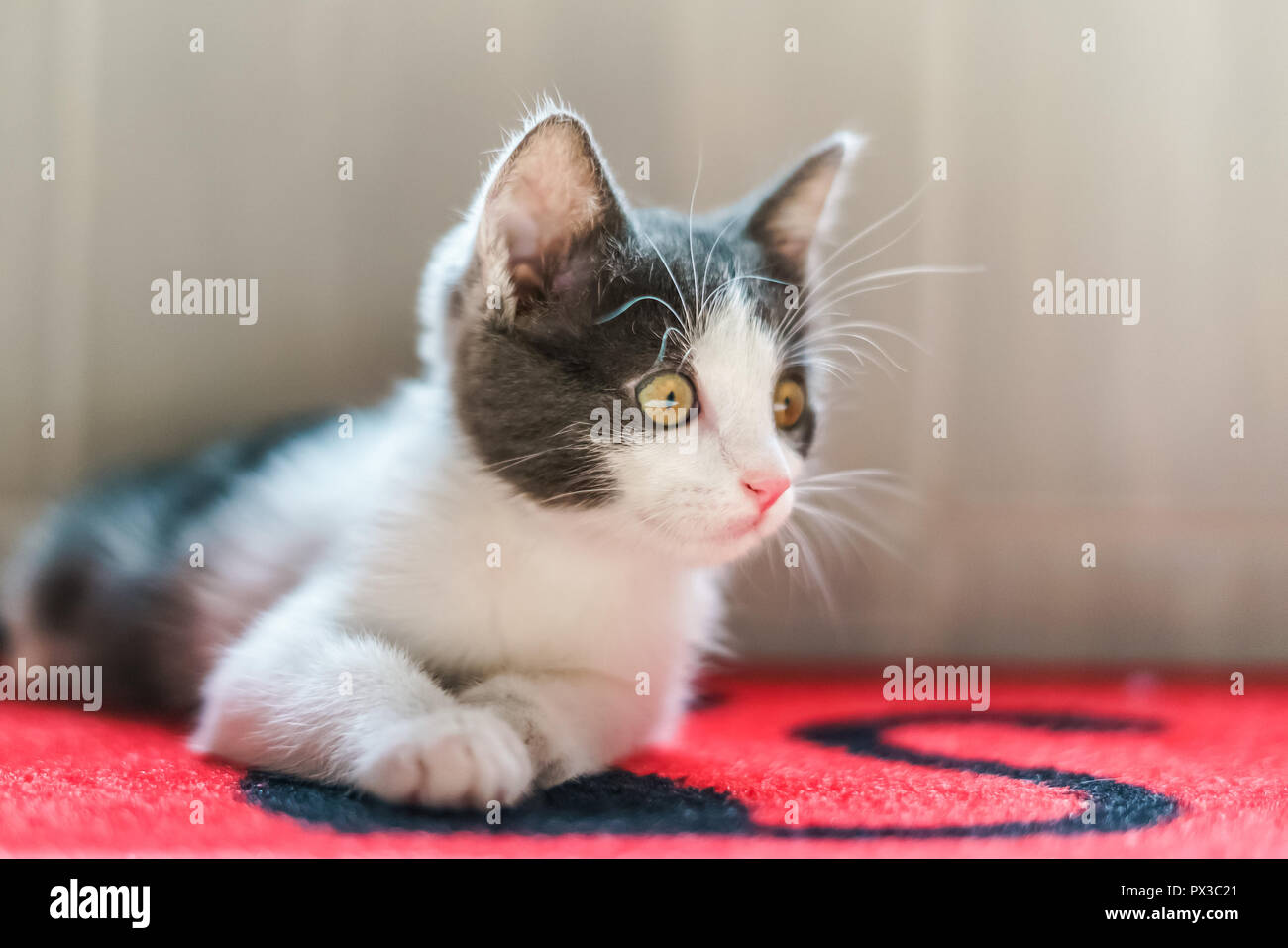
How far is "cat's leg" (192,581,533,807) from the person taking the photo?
90cm

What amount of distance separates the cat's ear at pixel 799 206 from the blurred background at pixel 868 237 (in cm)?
50

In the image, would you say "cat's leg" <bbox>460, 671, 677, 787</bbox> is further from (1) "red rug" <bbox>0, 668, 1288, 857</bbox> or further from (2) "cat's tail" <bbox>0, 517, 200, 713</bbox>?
(2) "cat's tail" <bbox>0, 517, 200, 713</bbox>

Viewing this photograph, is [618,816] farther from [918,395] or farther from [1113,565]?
[1113,565]

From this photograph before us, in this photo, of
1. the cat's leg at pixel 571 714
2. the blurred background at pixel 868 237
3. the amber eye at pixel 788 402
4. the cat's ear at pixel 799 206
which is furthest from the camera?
the blurred background at pixel 868 237

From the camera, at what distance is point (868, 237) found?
192 centimetres

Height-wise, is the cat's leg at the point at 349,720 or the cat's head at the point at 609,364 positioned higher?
the cat's head at the point at 609,364

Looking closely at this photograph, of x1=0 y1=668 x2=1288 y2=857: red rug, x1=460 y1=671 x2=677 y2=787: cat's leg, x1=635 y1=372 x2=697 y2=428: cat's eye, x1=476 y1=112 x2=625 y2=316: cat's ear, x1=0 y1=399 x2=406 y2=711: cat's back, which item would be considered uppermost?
x1=476 y1=112 x2=625 y2=316: cat's ear

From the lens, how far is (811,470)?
1.51m

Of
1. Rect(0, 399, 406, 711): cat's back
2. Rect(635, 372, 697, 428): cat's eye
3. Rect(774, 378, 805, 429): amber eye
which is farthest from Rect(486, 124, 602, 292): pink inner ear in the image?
Rect(0, 399, 406, 711): cat's back

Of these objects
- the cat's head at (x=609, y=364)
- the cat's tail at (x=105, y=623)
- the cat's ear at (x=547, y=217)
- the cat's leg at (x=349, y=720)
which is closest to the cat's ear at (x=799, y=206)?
the cat's head at (x=609, y=364)

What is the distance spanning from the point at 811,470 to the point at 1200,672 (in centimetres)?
97

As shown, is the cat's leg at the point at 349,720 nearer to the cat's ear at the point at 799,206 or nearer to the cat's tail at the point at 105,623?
the cat's tail at the point at 105,623

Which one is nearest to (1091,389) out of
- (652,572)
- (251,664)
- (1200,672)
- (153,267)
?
(1200,672)

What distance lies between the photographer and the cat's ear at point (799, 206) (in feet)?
4.43
